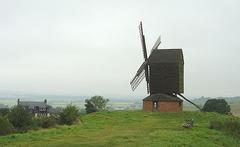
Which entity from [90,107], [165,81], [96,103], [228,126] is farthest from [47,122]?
[96,103]

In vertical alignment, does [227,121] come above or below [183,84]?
below

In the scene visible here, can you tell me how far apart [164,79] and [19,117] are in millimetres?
25161

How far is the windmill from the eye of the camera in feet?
172

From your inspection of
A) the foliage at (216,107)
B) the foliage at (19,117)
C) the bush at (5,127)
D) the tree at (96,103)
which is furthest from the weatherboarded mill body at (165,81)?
the bush at (5,127)

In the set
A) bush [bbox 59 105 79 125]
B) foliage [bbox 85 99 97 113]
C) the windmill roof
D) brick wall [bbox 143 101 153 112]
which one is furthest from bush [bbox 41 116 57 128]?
foliage [bbox 85 99 97 113]

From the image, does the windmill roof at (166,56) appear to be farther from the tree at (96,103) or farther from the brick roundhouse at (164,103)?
the tree at (96,103)

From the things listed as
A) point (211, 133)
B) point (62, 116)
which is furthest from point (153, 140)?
point (62, 116)

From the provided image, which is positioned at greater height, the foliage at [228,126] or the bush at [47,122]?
the bush at [47,122]

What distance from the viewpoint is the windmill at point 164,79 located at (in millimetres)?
52375

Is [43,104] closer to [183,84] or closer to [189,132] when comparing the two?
[183,84]

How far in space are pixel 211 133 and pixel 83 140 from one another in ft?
40.5

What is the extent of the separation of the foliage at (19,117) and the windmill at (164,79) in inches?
930

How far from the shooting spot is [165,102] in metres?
52.4

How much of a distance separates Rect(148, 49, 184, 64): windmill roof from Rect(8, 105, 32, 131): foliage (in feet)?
79.1
